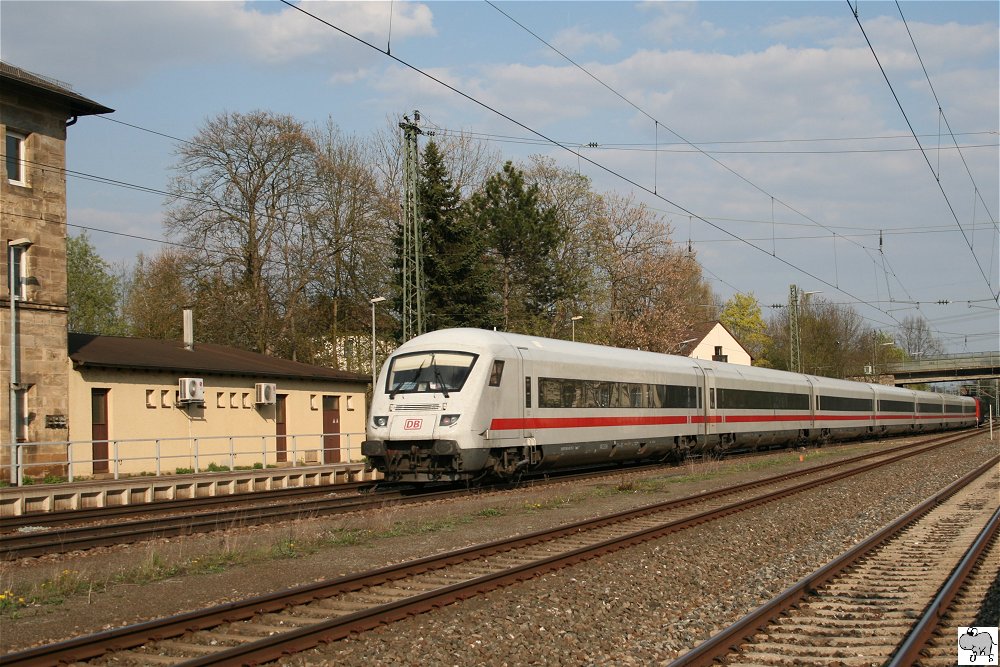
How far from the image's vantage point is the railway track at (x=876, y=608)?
7.01 meters

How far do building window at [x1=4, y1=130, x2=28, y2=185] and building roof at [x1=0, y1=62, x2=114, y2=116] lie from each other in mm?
1179

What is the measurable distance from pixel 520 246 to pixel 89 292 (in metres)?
24.7

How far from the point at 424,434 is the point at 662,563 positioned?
775cm

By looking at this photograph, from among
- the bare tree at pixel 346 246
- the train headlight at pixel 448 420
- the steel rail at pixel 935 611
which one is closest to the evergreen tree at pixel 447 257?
the bare tree at pixel 346 246

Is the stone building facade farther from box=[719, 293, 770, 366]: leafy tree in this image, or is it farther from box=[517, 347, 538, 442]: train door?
box=[719, 293, 770, 366]: leafy tree

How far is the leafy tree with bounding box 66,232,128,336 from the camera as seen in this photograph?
2135 inches

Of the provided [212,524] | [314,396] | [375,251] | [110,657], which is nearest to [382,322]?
[375,251]

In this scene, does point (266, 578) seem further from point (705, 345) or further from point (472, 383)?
point (705, 345)

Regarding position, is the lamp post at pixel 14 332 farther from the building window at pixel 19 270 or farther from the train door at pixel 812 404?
the train door at pixel 812 404

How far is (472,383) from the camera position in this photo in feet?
59.9

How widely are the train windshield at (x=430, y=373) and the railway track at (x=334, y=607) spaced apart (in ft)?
18.0

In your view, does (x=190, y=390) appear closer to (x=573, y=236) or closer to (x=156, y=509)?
(x=156, y=509)

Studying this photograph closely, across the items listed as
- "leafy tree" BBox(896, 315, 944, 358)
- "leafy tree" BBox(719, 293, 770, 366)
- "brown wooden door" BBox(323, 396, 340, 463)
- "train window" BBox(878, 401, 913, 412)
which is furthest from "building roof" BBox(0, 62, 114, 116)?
"leafy tree" BBox(896, 315, 944, 358)

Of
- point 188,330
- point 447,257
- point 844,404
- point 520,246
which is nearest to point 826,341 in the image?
point 844,404
